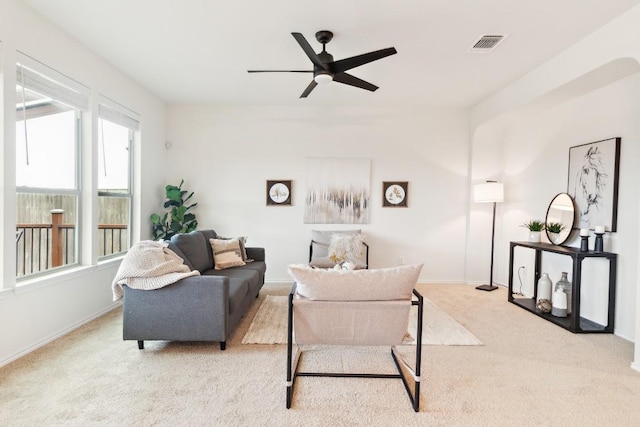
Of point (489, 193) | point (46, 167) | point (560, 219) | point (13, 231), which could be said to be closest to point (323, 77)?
point (46, 167)

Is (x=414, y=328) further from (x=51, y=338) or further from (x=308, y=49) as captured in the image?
(x=51, y=338)

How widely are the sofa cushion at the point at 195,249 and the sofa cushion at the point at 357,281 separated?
186 cm

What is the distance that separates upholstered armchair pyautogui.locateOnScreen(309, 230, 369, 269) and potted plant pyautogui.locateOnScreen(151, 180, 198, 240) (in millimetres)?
1840

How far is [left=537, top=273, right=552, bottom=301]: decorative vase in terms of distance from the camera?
3.68 metres

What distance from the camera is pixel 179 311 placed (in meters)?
2.54

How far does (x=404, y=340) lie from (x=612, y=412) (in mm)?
1281

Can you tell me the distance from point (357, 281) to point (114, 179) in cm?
347

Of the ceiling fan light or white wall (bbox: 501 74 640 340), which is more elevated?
the ceiling fan light

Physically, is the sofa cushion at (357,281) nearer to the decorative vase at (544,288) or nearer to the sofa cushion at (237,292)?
the sofa cushion at (237,292)

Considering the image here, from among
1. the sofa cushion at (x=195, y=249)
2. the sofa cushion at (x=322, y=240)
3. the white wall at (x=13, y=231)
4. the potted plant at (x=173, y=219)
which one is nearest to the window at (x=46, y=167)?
the white wall at (x=13, y=231)

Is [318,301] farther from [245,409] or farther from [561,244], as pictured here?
[561,244]

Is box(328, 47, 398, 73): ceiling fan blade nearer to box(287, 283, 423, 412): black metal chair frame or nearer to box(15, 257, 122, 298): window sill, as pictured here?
box(287, 283, 423, 412): black metal chair frame

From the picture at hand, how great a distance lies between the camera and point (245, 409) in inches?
74.4

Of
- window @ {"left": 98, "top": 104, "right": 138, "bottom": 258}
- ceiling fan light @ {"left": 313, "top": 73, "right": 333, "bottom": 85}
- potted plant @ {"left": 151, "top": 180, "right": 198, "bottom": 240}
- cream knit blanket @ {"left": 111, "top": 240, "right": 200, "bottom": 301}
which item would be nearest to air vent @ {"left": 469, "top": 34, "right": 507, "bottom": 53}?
ceiling fan light @ {"left": 313, "top": 73, "right": 333, "bottom": 85}
